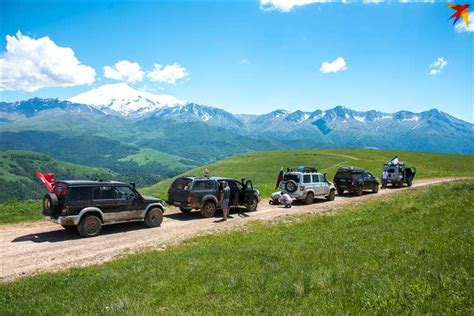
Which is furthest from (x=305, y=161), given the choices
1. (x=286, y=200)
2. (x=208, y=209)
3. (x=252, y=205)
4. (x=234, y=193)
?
(x=208, y=209)

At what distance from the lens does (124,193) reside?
17.4 m

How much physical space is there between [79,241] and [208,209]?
7.99 meters

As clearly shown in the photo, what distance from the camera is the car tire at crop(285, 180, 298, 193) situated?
26234 mm

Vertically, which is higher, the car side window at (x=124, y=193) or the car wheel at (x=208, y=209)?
the car side window at (x=124, y=193)

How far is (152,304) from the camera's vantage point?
300 inches

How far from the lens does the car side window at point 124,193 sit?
17094mm

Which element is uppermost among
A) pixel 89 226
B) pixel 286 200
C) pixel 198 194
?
pixel 198 194

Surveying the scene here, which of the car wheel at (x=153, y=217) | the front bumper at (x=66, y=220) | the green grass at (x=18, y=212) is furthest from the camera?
the green grass at (x=18, y=212)

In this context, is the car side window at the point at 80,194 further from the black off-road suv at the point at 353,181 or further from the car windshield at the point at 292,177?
the black off-road suv at the point at 353,181

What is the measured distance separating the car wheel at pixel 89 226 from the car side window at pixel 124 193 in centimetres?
158

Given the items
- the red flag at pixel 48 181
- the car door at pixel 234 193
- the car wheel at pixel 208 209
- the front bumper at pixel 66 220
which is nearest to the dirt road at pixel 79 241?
the car wheel at pixel 208 209

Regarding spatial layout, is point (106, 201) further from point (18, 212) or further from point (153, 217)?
point (18, 212)

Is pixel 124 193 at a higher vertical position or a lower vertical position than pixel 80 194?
lower

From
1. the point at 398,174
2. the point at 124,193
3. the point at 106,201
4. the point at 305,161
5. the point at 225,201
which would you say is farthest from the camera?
the point at 305,161
